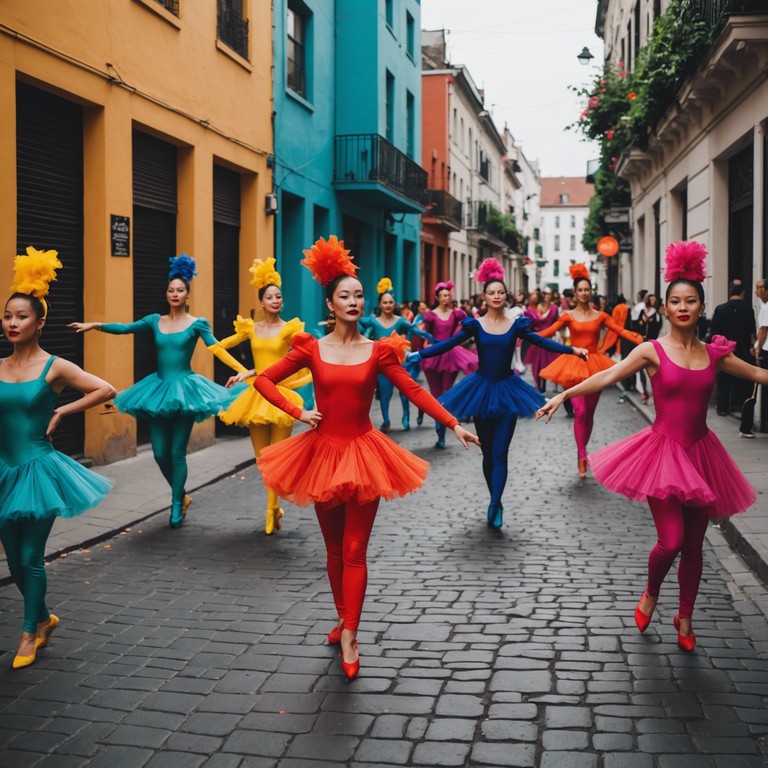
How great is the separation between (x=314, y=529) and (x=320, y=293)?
12.6 m

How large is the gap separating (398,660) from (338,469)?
1.03m

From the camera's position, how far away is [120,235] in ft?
37.5

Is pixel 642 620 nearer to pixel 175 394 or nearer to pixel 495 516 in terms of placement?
pixel 495 516

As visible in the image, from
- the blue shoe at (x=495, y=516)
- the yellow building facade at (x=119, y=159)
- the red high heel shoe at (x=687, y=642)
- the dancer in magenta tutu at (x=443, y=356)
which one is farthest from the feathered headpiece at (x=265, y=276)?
the red high heel shoe at (x=687, y=642)

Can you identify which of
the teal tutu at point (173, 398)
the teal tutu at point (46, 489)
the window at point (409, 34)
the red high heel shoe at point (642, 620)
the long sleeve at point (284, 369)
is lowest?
the red high heel shoe at point (642, 620)

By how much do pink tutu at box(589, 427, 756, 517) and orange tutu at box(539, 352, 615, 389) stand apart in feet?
17.5

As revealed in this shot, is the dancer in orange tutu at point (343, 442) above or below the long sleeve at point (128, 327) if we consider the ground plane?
below

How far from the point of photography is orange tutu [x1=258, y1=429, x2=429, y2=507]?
4887mm

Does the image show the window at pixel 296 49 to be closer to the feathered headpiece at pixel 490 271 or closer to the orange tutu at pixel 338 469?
the feathered headpiece at pixel 490 271

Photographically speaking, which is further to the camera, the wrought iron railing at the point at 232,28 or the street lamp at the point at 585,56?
the street lamp at the point at 585,56

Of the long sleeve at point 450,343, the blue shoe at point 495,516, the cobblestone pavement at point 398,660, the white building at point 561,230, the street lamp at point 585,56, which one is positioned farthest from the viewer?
the white building at point 561,230

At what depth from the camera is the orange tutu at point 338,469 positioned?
16.0 feet

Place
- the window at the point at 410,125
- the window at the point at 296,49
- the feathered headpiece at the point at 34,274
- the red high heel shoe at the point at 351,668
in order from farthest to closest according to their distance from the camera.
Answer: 1. the window at the point at 410,125
2. the window at the point at 296,49
3. the feathered headpiece at the point at 34,274
4. the red high heel shoe at the point at 351,668

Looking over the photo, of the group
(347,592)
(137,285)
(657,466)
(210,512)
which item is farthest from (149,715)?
(137,285)
